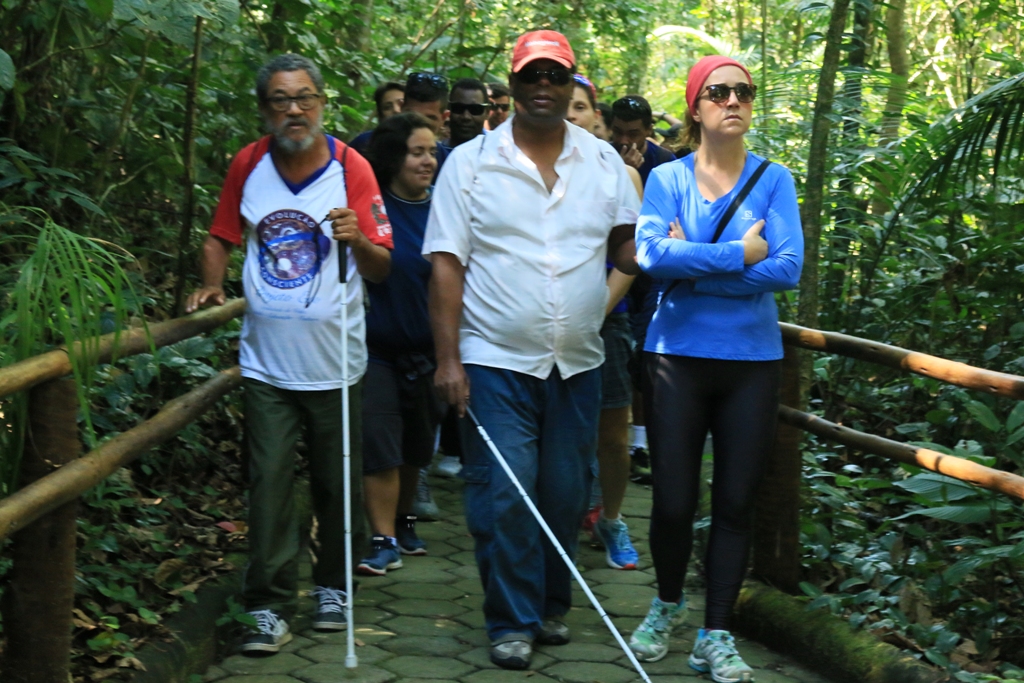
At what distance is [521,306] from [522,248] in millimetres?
208

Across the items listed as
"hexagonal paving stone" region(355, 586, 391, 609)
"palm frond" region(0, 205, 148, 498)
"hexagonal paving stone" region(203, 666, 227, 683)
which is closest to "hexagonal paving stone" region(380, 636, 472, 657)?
"hexagonal paving stone" region(355, 586, 391, 609)

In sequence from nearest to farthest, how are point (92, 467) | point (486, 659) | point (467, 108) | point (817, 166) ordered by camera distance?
point (92, 467) → point (486, 659) → point (817, 166) → point (467, 108)

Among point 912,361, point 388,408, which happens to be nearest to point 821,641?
point 912,361

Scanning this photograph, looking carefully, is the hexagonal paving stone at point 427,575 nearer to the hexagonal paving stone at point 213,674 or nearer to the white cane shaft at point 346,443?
the white cane shaft at point 346,443

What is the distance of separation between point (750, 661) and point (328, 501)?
171 centimetres

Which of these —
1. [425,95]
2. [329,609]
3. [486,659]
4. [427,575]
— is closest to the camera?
[486,659]

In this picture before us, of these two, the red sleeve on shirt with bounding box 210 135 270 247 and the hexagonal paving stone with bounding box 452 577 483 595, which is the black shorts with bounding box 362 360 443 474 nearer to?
the hexagonal paving stone with bounding box 452 577 483 595

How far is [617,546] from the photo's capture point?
571 centimetres

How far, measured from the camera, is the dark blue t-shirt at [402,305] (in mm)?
5406

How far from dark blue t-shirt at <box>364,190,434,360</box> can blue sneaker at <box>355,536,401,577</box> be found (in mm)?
841

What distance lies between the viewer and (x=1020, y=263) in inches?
228

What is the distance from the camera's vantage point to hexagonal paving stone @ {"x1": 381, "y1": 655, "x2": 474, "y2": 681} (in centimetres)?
425

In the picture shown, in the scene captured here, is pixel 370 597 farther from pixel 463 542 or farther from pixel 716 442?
A: pixel 716 442

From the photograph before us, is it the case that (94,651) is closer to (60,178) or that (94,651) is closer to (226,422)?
(60,178)
